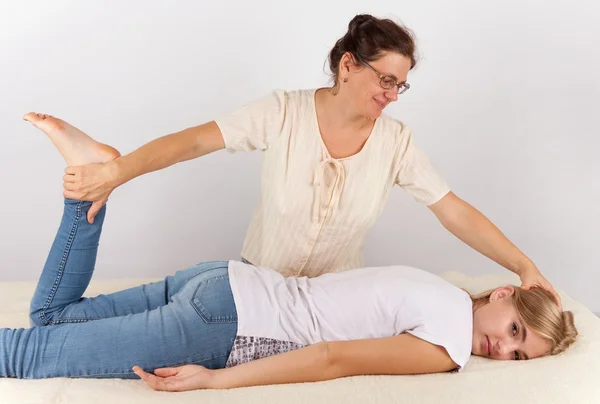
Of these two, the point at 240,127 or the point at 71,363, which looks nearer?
the point at 71,363

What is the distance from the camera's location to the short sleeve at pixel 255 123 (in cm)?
222

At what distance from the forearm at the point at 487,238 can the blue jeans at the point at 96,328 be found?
2.56ft

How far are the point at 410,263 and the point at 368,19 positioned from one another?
1.64m

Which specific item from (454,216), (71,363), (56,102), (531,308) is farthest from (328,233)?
(56,102)

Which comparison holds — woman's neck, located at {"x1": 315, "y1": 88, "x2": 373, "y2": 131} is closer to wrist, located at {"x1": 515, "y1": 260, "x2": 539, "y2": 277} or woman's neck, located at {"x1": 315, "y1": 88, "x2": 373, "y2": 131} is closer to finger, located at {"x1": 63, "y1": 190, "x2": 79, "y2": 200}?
wrist, located at {"x1": 515, "y1": 260, "x2": 539, "y2": 277}

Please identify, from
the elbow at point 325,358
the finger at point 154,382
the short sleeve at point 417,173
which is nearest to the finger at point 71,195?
the finger at point 154,382

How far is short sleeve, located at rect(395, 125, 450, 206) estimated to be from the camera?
93.5 inches

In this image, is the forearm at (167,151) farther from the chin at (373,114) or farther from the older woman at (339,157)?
the chin at (373,114)

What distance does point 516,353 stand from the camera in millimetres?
2117

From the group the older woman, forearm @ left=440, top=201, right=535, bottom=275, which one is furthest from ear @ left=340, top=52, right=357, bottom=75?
forearm @ left=440, top=201, right=535, bottom=275

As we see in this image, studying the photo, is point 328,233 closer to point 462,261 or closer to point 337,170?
point 337,170

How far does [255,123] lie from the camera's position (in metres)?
2.26

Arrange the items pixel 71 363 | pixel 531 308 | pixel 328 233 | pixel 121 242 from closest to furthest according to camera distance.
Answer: pixel 71 363 → pixel 531 308 → pixel 328 233 → pixel 121 242

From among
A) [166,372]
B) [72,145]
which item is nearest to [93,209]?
[72,145]
